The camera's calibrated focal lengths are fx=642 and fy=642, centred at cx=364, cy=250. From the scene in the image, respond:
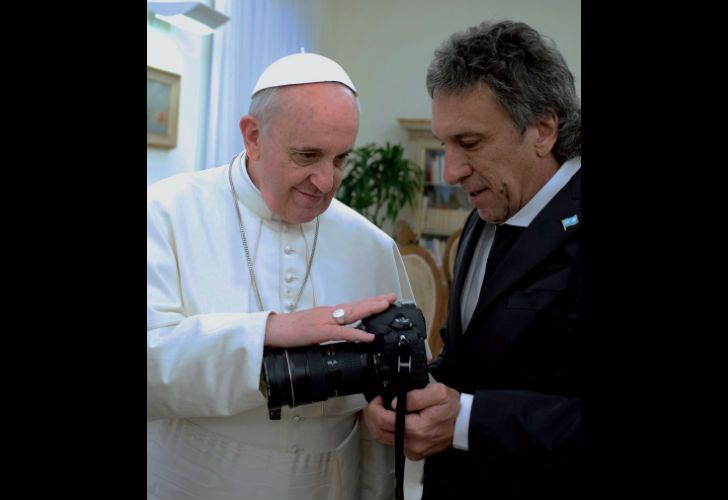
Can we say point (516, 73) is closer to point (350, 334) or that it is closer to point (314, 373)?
point (350, 334)

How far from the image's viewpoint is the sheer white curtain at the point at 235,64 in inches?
194

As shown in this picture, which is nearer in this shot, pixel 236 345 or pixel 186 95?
pixel 236 345

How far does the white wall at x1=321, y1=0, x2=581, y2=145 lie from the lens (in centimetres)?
682

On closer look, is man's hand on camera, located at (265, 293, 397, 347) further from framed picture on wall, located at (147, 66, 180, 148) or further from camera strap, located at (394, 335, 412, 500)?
framed picture on wall, located at (147, 66, 180, 148)

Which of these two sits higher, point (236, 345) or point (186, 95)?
point (186, 95)

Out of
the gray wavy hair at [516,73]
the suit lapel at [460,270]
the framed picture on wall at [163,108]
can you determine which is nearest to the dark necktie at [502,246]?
the suit lapel at [460,270]

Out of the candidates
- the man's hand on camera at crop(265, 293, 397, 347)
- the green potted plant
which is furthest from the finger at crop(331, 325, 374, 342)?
the green potted plant

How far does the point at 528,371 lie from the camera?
1.43 meters

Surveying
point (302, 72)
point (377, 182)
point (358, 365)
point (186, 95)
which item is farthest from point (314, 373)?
point (377, 182)

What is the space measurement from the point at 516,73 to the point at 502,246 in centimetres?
43

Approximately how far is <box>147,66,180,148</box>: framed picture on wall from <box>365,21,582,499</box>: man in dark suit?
344 cm

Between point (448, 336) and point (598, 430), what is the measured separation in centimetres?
106

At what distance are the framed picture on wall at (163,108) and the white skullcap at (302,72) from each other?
314 centimetres
